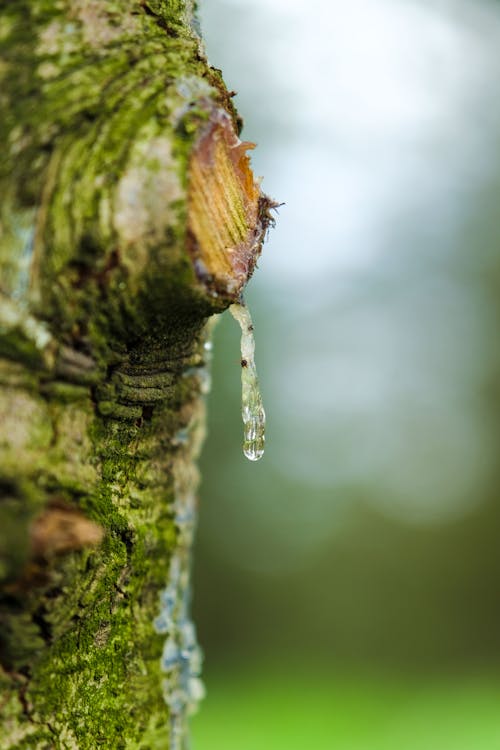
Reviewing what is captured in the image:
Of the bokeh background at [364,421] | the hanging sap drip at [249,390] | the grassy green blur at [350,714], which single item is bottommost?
the hanging sap drip at [249,390]

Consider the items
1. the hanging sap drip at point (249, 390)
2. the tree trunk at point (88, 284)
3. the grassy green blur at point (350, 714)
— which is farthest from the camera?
the grassy green blur at point (350, 714)

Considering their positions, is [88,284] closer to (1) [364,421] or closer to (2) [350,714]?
(2) [350,714]

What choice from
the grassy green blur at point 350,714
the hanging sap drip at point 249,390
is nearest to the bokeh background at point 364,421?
the grassy green blur at point 350,714

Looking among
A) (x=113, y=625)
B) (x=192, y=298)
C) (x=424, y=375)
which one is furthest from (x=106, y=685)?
(x=424, y=375)

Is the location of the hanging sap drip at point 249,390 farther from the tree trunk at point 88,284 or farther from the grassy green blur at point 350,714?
the grassy green blur at point 350,714

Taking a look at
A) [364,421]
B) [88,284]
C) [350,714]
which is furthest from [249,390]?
[364,421]

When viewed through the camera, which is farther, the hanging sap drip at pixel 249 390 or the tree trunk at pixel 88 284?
the hanging sap drip at pixel 249 390

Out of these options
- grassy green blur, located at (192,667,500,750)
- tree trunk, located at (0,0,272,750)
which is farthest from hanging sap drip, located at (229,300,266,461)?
grassy green blur, located at (192,667,500,750)

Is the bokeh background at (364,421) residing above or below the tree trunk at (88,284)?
above
